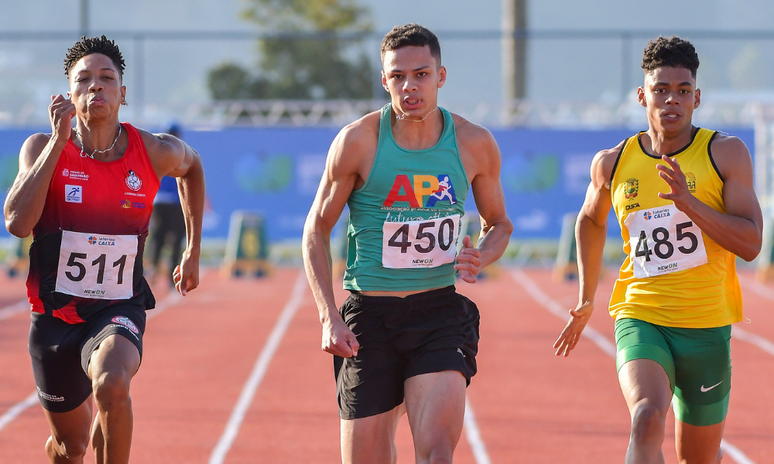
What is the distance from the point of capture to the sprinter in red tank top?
14.3 feet

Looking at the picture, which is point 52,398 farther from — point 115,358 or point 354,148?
point 354,148

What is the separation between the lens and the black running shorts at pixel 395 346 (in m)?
4.02

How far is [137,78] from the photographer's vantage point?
22578 millimetres

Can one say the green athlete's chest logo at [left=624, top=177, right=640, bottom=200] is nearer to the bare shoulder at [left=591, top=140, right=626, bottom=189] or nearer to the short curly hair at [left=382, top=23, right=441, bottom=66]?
the bare shoulder at [left=591, top=140, right=626, bottom=189]

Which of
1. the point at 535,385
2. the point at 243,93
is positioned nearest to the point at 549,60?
the point at 243,93

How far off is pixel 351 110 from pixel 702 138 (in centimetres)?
1585

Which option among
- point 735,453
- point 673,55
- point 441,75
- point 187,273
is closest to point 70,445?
point 187,273

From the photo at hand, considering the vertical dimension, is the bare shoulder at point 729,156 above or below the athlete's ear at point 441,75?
below

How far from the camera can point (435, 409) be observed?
3836mm

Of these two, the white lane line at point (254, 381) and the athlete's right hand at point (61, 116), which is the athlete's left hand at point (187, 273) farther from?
the white lane line at point (254, 381)

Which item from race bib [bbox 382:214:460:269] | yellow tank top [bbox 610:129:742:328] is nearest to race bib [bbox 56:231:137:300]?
race bib [bbox 382:214:460:269]

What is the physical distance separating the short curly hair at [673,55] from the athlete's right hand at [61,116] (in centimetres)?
248

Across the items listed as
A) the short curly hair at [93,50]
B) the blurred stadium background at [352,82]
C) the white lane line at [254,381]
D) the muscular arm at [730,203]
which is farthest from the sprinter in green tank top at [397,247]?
the blurred stadium background at [352,82]

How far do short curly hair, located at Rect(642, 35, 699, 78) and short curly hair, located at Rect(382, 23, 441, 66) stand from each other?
0.95 metres
